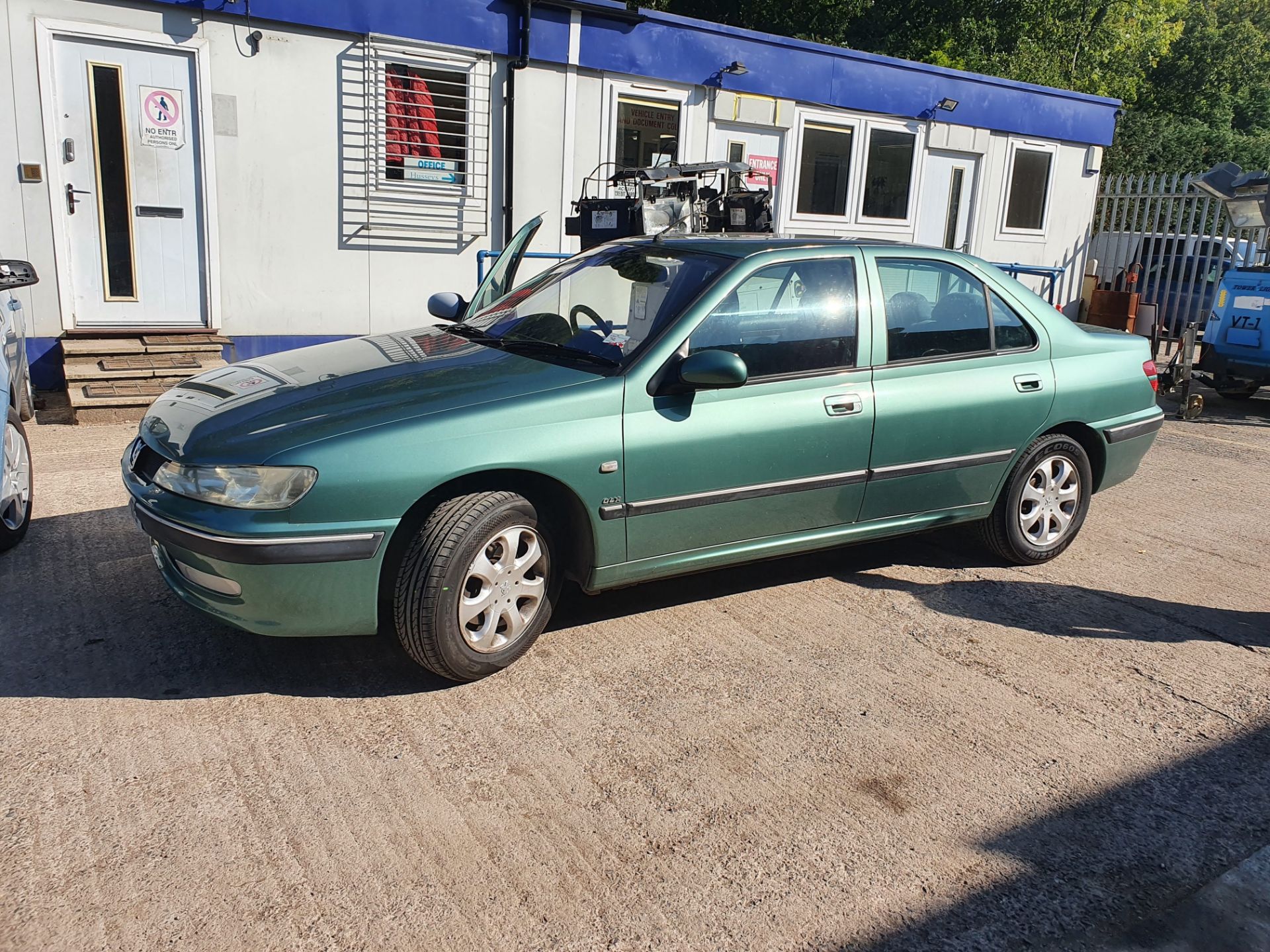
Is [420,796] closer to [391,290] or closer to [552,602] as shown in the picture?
[552,602]

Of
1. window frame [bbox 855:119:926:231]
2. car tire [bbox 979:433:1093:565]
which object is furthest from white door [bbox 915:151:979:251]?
car tire [bbox 979:433:1093:565]

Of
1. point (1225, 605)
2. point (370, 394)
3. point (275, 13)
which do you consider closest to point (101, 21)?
point (275, 13)

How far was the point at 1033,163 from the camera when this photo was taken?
1423 centimetres

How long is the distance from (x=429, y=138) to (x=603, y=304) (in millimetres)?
6068

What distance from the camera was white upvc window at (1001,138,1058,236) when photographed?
45.8 feet

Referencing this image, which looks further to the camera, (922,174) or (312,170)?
(922,174)

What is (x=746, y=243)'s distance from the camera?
4.62 meters

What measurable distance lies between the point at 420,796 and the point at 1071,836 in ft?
6.36

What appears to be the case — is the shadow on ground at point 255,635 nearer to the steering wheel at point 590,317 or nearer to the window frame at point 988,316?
the window frame at point 988,316

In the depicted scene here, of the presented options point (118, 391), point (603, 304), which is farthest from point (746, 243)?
point (118, 391)

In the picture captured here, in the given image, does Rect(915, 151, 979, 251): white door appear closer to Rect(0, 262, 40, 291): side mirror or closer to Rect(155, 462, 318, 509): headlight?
Rect(0, 262, 40, 291): side mirror

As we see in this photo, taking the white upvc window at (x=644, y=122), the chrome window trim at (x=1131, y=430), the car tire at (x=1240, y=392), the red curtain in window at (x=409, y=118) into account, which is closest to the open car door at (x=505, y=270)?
the red curtain in window at (x=409, y=118)

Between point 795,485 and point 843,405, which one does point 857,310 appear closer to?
point 843,405

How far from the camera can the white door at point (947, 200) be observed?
13.2m
